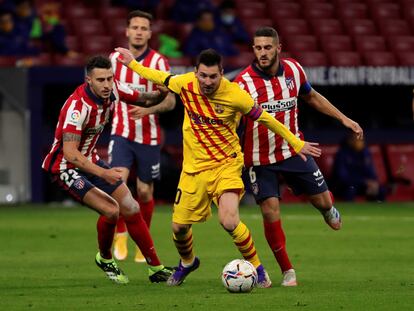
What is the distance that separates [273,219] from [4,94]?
32.8 feet

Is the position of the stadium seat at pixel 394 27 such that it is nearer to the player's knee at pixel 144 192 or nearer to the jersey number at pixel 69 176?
the player's knee at pixel 144 192

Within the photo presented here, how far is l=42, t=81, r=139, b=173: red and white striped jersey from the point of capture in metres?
9.18

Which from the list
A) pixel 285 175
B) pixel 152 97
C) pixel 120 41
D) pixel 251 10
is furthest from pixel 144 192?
pixel 251 10

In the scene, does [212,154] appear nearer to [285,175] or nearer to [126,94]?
[285,175]

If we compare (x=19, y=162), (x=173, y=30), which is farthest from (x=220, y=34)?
(x=19, y=162)

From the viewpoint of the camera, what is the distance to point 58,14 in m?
20.3

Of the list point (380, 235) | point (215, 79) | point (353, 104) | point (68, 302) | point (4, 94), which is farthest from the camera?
point (353, 104)

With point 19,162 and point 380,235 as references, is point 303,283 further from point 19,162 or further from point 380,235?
point 19,162

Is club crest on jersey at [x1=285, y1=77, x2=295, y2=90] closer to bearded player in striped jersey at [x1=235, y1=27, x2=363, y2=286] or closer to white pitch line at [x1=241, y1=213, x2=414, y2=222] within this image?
bearded player in striped jersey at [x1=235, y1=27, x2=363, y2=286]

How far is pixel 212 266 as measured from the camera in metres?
10.7

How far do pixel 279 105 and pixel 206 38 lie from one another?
10.8 m

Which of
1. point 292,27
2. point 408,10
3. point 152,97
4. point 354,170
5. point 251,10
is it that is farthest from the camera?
point 408,10

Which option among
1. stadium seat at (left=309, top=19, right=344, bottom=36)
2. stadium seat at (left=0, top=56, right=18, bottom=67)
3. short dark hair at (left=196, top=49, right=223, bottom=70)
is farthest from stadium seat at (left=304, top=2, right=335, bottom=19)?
short dark hair at (left=196, top=49, right=223, bottom=70)

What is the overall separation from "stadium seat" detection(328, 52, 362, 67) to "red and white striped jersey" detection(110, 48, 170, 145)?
9670mm
